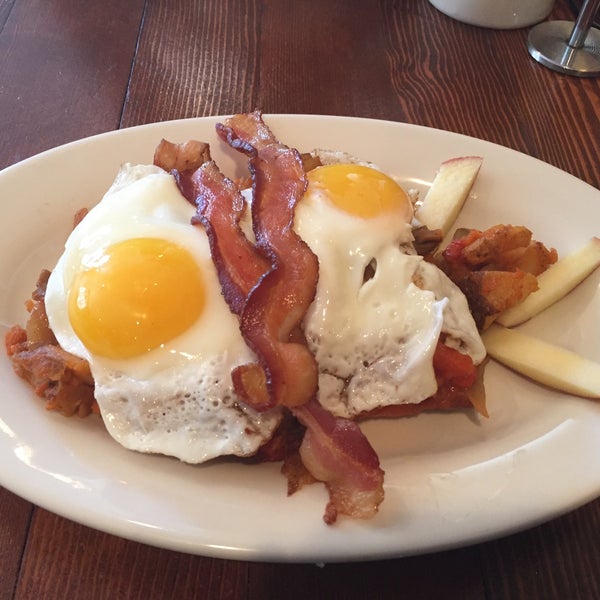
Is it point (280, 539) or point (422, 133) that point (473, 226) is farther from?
point (280, 539)

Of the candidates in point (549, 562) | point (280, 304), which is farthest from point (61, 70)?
point (549, 562)

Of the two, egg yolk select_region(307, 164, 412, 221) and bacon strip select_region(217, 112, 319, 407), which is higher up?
egg yolk select_region(307, 164, 412, 221)

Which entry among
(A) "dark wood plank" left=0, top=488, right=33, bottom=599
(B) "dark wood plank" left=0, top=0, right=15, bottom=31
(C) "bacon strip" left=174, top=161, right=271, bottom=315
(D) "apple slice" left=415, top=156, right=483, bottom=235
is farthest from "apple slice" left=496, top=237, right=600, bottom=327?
(B) "dark wood plank" left=0, top=0, right=15, bottom=31

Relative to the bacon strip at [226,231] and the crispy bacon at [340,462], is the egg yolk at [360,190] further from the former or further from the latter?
the crispy bacon at [340,462]

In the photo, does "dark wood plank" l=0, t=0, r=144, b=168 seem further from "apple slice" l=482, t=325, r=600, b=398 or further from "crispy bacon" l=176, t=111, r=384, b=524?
"apple slice" l=482, t=325, r=600, b=398

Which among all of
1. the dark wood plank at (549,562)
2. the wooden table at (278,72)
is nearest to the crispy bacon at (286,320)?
the dark wood plank at (549,562)

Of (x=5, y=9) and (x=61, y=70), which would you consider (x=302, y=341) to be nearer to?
(x=61, y=70)
